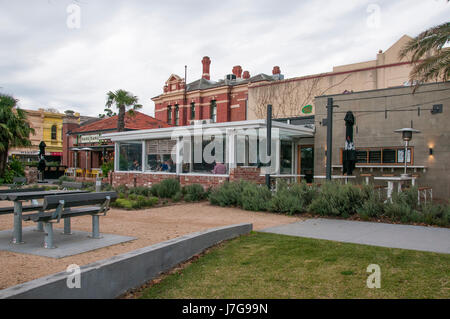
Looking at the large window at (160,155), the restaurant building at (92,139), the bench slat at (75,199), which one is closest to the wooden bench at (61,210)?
the bench slat at (75,199)

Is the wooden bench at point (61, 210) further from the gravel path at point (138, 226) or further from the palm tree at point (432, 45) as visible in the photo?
the palm tree at point (432, 45)

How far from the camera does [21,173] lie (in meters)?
23.8

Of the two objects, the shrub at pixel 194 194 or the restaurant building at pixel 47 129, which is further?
the restaurant building at pixel 47 129

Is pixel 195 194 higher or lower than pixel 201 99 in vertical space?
lower

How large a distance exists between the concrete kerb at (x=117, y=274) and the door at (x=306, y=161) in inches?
483

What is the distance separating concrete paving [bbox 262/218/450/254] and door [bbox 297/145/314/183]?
29.4 feet

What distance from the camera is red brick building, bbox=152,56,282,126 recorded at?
33.3 m

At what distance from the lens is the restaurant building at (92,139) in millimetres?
29750

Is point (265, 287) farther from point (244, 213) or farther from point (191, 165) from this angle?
point (191, 165)

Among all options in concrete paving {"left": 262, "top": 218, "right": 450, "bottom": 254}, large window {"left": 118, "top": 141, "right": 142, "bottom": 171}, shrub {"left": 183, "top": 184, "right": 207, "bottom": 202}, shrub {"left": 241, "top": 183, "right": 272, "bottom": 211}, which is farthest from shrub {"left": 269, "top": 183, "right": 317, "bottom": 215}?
large window {"left": 118, "top": 141, "right": 142, "bottom": 171}

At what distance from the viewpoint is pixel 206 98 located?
35438mm

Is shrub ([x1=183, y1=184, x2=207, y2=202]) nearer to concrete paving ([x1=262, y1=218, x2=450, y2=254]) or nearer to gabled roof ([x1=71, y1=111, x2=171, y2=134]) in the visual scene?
concrete paving ([x1=262, y1=218, x2=450, y2=254])

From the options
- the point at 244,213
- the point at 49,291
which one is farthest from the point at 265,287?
the point at 244,213
